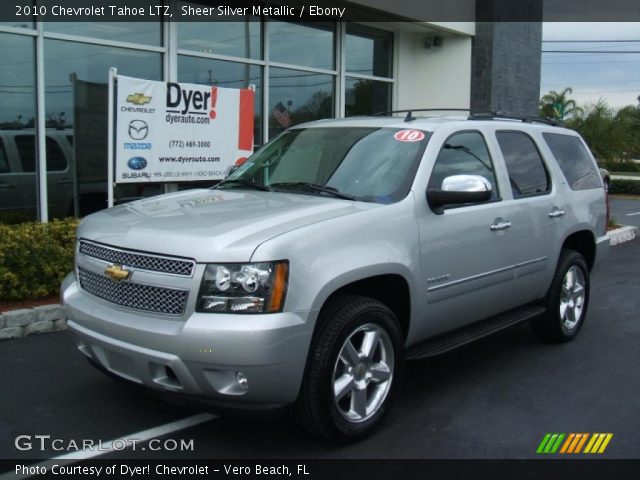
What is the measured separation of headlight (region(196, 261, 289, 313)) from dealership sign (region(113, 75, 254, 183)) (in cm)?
485

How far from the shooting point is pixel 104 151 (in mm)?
9594

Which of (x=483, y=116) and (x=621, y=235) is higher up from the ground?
(x=483, y=116)

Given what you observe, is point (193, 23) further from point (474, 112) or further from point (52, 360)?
point (52, 360)

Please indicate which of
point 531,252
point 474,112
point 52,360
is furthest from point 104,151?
point 531,252

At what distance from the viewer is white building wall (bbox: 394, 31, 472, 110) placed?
14.8 meters

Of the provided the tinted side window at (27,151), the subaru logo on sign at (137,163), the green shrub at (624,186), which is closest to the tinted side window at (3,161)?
the tinted side window at (27,151)

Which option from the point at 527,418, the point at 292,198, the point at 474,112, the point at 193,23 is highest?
the point at 193,23

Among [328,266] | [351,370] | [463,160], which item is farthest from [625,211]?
[328,266]

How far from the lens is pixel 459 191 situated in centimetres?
440

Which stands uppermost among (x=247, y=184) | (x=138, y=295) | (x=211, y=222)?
(x=247, y=184)

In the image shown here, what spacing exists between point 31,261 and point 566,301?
4805 mm

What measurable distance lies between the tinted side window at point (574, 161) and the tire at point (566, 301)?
2.15 ft

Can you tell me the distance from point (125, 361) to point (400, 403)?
187 centimetres

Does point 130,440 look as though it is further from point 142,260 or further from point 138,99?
point 138,99
